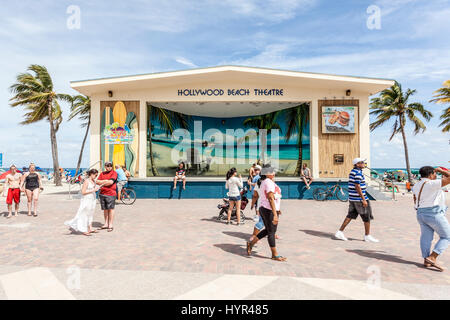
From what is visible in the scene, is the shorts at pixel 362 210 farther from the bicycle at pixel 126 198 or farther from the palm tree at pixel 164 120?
the palm tree at pixel 164 120

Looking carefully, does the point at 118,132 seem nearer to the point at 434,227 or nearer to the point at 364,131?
the point at 364,131

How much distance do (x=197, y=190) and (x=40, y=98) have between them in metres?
19.0

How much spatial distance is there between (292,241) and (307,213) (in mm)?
4456

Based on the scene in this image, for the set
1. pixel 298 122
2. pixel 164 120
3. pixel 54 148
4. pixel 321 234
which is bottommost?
pixel 321 234

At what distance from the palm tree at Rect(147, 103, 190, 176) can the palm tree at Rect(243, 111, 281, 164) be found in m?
5.21

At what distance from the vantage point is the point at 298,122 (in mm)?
18734

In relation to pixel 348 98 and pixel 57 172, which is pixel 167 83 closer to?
pixel 348 98

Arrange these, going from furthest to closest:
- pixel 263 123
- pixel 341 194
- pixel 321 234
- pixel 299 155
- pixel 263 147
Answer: pixel 263 123, pixel 263 147, pixel 299 155, pixel 341 194, pixel 321 234

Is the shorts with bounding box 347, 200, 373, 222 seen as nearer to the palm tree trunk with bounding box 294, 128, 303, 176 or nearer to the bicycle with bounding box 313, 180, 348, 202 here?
the bicycle with bounding box 313, 180, 348, 202

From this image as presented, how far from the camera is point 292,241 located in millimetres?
6578

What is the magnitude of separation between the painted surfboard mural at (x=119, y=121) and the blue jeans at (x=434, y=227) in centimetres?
1486

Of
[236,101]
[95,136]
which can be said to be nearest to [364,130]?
[236,101]

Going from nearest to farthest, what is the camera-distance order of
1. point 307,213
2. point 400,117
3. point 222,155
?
1. point 307,213
2. point 222,155
3. point 400,117
